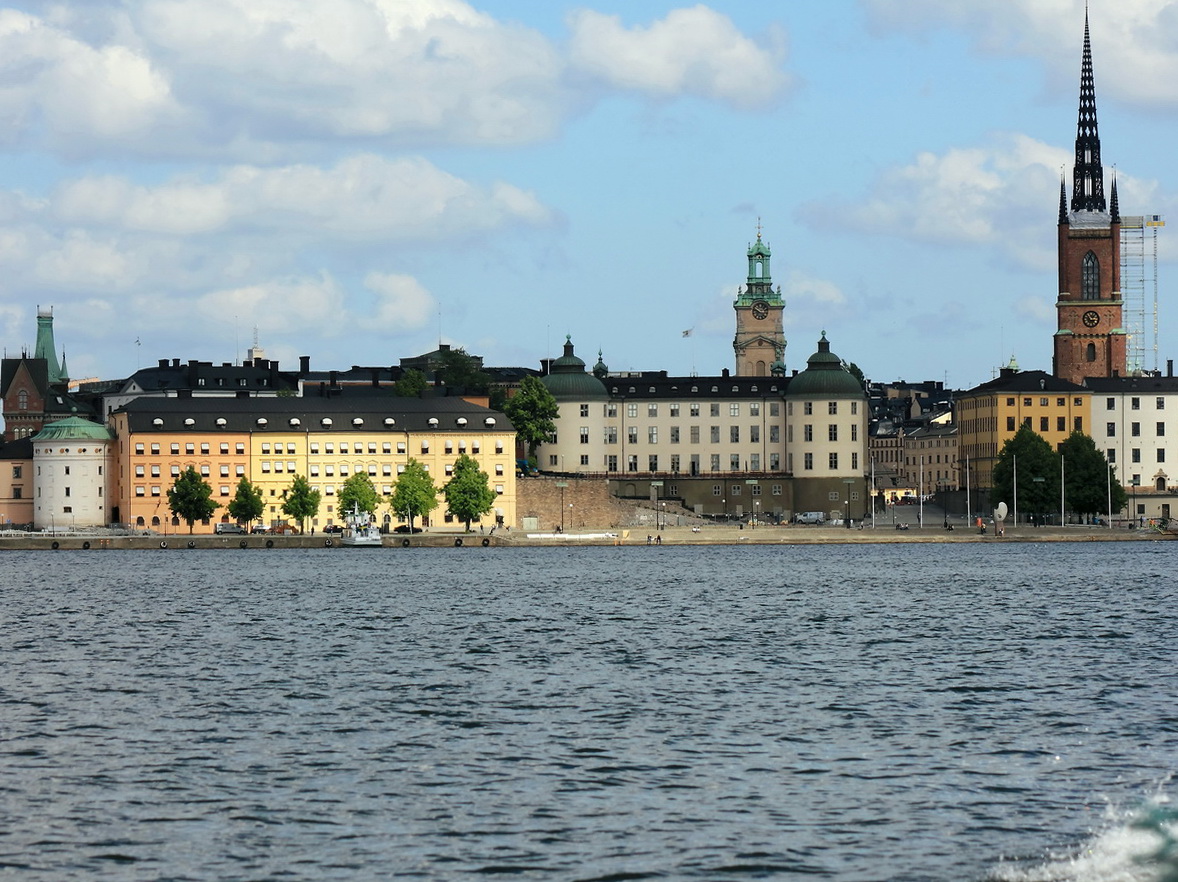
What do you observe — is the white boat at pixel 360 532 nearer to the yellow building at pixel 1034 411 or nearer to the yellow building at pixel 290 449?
the yellow building at pixel 290 449

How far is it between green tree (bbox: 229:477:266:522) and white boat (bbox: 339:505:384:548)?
7477 millimetres

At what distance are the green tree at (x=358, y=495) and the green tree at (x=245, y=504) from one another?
20.9 ft

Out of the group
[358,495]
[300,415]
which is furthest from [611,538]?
[300,415]

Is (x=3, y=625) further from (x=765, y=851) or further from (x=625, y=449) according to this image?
(x=625, y=449)

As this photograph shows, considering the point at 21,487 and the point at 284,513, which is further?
the point at 21,487

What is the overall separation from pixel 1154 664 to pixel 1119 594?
35.5 m

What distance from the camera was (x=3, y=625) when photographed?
2889 inches

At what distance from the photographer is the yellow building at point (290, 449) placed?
163500mm

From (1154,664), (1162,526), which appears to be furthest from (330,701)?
(1162,526)

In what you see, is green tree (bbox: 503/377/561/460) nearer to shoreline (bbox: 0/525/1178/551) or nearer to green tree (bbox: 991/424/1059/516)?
shoreline (bbox: 0/525/1178/551)

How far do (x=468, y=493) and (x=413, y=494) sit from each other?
425 centimetres

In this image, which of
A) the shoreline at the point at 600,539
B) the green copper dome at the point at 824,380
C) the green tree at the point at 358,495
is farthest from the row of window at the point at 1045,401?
the green tree at the point at 358,495

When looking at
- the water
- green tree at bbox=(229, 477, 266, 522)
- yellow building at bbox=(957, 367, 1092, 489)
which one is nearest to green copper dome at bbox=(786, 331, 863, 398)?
yellow building at bbox=(957, 367, 1092, 489)

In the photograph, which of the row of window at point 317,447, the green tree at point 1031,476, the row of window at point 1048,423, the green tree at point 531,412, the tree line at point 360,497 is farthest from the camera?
the row of window at point 1048,423
